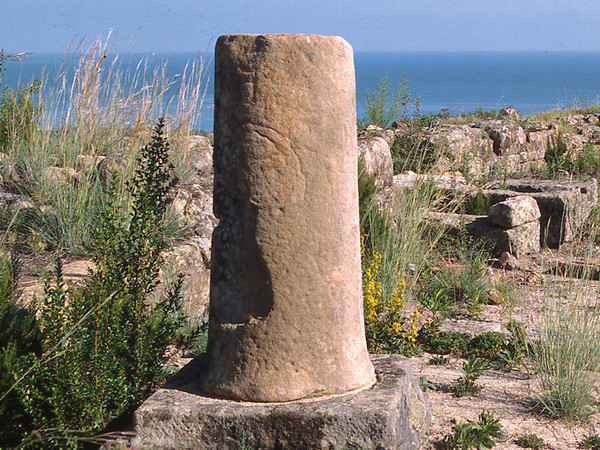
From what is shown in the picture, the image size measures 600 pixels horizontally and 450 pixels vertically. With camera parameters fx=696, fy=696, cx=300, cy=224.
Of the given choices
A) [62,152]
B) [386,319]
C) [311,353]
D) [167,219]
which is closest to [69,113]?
[62,152]

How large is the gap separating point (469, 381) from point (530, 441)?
2.36 ft

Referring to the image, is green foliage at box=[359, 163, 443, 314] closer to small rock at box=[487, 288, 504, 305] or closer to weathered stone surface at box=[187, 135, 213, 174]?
small rock at box=[487, 288, 504, 305]

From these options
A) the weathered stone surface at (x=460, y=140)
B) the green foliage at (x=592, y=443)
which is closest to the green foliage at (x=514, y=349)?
the green foliage at (x=592, y=443)

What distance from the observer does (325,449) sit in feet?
9.57

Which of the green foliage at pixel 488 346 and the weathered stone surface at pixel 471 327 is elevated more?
the weathered stone surface at pixel 471 327

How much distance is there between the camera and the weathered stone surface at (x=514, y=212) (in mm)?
7641

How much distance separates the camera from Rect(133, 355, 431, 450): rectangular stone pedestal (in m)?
2.88

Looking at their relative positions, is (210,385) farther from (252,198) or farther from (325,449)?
(252,198)

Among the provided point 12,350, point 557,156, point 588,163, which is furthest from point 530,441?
point 557,156

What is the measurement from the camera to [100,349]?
329 cm

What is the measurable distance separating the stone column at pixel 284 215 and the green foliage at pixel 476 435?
0.73 m

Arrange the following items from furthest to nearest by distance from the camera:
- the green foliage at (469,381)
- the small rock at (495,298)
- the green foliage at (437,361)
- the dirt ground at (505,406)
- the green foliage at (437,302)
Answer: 1. the small rock at (495,298)
2. the green foliage at (437,302)
3. the green foliage at (437,361)
4. the green foliage at (469,381)
5. the dirt ground at (505,406)

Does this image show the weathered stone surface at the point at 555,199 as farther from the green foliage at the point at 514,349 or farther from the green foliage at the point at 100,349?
the green foliage at the point at 100,349

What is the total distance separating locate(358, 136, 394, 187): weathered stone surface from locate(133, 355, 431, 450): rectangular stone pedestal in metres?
4.96
